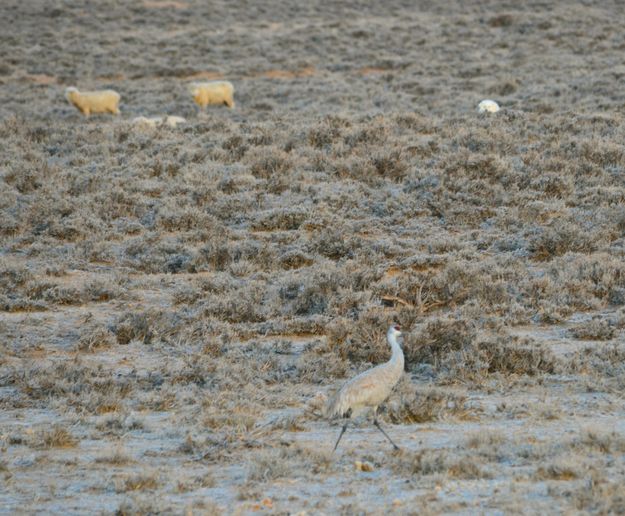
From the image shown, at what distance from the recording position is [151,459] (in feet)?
20.5

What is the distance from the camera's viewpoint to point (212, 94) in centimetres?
2369

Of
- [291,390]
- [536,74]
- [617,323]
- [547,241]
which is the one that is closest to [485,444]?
[291,390]

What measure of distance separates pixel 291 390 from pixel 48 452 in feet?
6.82

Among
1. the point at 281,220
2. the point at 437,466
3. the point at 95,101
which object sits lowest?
the point at 95,101

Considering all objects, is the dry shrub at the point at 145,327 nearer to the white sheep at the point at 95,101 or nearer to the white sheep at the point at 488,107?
the white sheep at the point at 488,107

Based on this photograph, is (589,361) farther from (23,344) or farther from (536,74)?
(536,74)

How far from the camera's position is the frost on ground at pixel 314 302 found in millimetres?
5848

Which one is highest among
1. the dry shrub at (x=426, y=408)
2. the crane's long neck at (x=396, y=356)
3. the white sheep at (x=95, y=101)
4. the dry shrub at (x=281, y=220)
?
the crane's long neck at (x=396, y=356)

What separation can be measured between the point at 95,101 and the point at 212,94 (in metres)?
2.92

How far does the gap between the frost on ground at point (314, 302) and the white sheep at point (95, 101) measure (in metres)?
0.46

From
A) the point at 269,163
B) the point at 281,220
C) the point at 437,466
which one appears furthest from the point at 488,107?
the point at 437,466

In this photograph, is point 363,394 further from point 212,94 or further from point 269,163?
point 212,94

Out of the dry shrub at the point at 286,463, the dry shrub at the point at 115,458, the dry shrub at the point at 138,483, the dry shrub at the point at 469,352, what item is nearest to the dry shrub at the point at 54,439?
the dry shrub at the point at 115,458

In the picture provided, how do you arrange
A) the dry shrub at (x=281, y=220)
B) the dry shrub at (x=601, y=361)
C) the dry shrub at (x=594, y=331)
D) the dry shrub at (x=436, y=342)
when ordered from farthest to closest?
the dry shrub at (x=281, y=220) → the dry shrub at (x=594, y=331) → the dry shrub at (x=436, y=342) → the dry shrub at (x=601, y=361)
